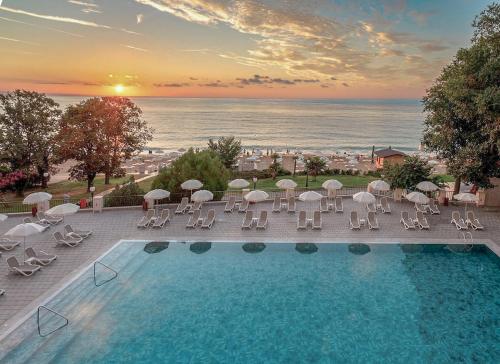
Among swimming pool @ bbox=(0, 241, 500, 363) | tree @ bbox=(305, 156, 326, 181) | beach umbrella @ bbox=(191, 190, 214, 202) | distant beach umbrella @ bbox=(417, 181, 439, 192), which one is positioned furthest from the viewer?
tree @ bbox=(305, 156, 326, 181)

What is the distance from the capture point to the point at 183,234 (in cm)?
1564

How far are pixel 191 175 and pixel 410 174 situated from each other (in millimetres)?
12391

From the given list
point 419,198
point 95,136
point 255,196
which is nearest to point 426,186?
point 419,198

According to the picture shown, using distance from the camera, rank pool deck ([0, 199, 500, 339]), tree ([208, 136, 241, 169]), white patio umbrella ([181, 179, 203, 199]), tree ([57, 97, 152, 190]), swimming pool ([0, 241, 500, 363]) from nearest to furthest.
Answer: swimming pool ([0, 241, 500, 363])
pool deck ([0, 199, 500, 339])
white patio umbrella ([181, 179, 203, 199])
tree ([57, 97, 152, 190])
tree ([208, 136, 241, 169])

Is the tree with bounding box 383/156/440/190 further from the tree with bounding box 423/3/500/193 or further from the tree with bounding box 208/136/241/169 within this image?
the tree with bounding box 208/136/241/169

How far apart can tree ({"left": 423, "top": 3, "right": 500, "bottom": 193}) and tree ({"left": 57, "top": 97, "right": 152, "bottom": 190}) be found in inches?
944

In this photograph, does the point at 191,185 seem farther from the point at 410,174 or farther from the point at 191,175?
the point at 410,174

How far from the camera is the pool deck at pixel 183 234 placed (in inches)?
430

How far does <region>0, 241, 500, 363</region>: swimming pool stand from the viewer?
8344 mm

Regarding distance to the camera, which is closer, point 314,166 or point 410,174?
point 410,174

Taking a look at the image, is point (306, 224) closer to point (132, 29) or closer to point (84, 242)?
point (84, 242)

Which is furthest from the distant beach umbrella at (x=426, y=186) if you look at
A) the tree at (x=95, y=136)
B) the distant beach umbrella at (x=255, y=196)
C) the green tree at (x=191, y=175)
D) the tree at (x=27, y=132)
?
the tree at (x=27, y=132)

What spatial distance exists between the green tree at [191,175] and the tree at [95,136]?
10136 millimetres

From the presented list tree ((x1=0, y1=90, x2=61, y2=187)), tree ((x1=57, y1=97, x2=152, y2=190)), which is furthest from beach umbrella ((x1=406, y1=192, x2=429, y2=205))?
tree ((x1=0, y1=90, x2=61, y2=187))
